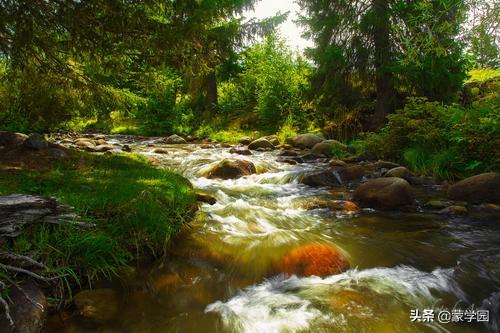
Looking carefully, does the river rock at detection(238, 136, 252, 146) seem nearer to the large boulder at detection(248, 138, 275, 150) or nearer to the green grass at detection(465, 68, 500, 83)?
the large boulder at detection(248, 138, 275, 150)

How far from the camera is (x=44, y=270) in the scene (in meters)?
3.21

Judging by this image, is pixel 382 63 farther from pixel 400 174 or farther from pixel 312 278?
pixel 312 278

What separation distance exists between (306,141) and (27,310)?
12637 millimetres

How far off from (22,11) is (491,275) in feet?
26.9

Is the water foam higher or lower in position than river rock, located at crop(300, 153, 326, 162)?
lower

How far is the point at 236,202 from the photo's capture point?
6.91 meters

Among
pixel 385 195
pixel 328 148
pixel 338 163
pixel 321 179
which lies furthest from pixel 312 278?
pixel 328 148

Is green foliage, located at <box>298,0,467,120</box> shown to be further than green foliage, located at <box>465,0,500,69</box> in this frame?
Yes

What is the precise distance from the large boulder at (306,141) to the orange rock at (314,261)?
1005 cm

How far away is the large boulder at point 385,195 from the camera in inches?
268

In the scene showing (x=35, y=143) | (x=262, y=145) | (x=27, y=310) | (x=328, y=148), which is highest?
(x=262, y=145)

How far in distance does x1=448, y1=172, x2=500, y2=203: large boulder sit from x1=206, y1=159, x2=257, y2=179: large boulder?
4.81 meters

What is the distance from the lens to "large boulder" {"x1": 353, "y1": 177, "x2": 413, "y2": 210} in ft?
22.3

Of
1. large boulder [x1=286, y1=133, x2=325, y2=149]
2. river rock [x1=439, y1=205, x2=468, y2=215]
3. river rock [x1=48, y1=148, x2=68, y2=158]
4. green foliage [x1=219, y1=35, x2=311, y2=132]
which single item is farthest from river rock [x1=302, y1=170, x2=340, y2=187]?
green foliage [x1=219, y1=35, x2=311, y2=132]
